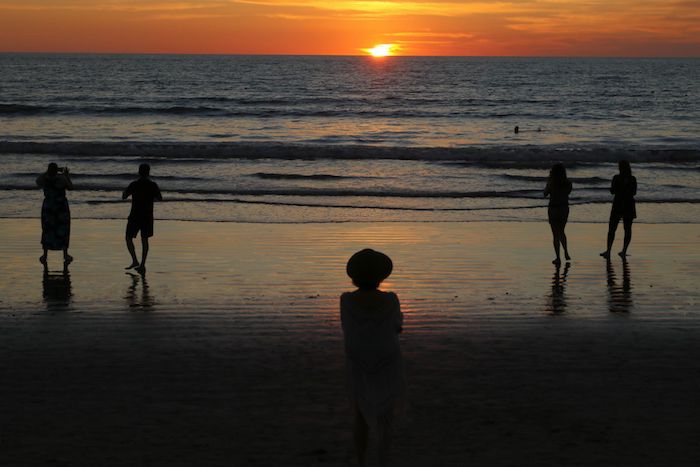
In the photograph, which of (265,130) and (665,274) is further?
(265,130)

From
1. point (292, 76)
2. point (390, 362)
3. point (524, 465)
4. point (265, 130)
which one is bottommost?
point (524, 465)

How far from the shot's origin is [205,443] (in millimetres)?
6137

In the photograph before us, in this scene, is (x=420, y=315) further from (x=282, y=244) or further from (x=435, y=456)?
(x=282, y=244)

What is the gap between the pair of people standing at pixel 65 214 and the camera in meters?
13.3

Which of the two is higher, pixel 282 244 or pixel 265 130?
pixel 265 130

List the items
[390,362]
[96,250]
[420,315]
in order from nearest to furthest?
[390,362], [420,315], [96,250]

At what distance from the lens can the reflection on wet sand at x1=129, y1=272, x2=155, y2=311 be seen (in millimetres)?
10531

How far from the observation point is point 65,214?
13.9 m

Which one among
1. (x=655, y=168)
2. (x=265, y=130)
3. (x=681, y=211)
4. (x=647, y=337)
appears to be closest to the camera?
(x=647, y=337)

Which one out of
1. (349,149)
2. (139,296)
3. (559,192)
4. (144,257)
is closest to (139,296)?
(139,296)

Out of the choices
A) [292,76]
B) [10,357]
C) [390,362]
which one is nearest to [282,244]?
[10,357]

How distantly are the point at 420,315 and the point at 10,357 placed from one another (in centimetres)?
416

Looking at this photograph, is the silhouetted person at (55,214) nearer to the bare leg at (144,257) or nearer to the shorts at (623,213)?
the bare leg at (144,257)

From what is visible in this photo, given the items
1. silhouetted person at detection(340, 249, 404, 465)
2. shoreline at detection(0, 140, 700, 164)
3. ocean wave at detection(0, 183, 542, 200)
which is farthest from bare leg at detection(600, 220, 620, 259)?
shoreline at detection(0, 140, 700, 164)
